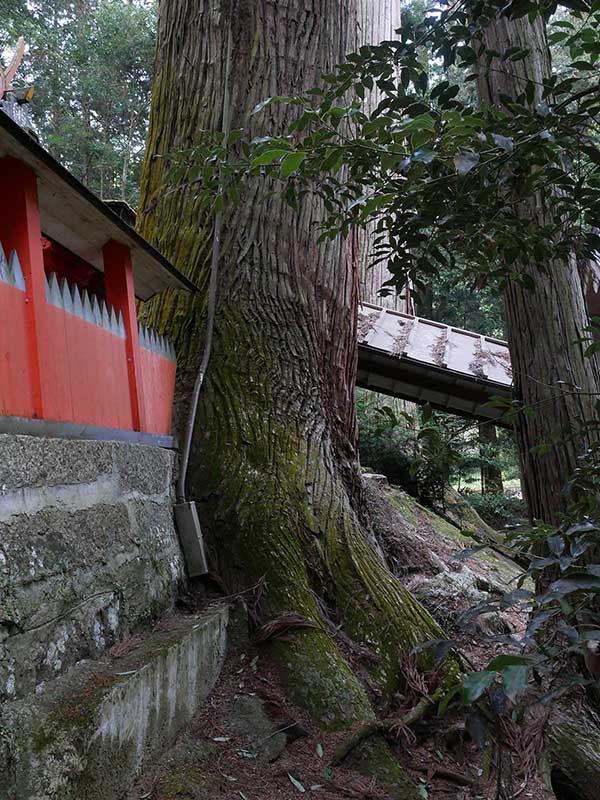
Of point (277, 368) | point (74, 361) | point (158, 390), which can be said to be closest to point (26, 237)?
point (74, 361)

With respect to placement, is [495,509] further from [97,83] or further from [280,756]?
[97,83]

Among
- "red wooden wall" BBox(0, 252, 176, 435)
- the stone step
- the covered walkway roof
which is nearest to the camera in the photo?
the stone step

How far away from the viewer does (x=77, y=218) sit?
7.88 ft

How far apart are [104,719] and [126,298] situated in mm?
1647

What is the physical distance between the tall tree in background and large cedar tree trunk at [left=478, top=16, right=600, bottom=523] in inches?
557

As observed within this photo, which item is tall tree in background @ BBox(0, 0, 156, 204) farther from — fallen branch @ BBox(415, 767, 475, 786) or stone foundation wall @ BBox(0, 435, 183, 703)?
fallen branch @ BBox(415, 767, 475, 786)

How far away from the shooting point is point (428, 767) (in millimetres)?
2504

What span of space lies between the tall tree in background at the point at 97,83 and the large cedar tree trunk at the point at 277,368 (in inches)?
525

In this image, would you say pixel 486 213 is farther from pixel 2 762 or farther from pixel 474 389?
pixel 474 389

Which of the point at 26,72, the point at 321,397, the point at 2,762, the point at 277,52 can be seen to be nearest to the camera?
the point at 2,762

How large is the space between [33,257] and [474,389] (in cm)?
521

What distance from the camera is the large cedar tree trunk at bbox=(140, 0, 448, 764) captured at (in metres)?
2.96

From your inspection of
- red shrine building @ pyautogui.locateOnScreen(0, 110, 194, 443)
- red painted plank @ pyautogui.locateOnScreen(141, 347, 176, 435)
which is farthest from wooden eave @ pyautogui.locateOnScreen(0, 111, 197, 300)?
red painted plank @ pyautogui.locateOnScreen(141, 347, 176, 435)

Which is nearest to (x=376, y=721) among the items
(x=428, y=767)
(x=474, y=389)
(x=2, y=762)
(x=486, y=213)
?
(x=428, y=767)
